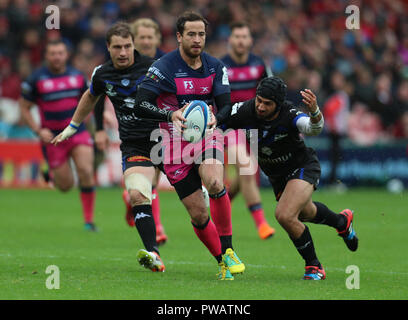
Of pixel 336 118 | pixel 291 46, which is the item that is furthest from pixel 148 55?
pixel 291 46

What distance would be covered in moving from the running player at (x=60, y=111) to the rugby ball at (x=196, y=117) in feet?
16.7

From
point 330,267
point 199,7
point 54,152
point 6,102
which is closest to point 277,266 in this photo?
point 330,267

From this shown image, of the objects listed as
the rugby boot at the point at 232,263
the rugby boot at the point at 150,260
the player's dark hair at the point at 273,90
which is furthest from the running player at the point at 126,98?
the player's dark hair at the point at 273,90

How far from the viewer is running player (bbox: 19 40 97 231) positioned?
12102 mm

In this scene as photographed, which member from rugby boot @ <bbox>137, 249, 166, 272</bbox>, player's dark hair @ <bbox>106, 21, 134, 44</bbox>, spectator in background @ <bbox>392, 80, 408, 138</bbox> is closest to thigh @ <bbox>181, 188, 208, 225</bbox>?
rugby boot @ <bbox>137, 249, 166, 272</bbox>

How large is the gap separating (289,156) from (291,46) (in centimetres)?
1514

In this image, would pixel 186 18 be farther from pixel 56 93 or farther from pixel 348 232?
pixel 56 93

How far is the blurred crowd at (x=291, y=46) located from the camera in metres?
19.9

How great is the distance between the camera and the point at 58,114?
12195mm

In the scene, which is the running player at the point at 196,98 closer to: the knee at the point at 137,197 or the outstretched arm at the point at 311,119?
the knee at the point at 137,197

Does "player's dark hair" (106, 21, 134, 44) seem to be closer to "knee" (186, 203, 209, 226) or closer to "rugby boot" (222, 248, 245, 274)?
"knee" (186, 203, 209, 226)

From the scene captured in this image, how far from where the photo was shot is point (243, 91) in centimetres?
1178

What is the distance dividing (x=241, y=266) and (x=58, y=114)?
5.75 meters
